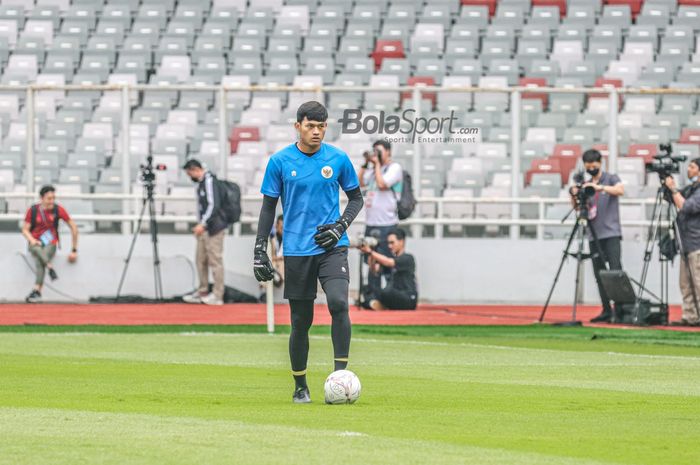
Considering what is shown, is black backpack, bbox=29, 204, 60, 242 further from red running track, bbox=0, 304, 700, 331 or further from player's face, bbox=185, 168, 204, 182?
player's face, bbox=185, 168, 204, 182

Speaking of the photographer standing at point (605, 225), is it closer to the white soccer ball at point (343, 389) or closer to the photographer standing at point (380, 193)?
the photographer standing at point (380, 193)

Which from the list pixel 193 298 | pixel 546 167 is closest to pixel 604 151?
pixel 546 167

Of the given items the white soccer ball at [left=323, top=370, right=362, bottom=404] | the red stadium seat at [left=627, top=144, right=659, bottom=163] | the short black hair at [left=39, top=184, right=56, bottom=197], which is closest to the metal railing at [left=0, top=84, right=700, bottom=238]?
the red stadium seat at [left=627, top=144, right=659, bottom=163]

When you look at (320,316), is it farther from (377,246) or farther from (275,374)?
(275,374)

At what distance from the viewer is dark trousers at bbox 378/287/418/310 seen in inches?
902

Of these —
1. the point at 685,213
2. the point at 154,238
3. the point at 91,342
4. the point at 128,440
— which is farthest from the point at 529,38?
the point at 128,440

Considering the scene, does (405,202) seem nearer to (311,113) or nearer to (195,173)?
(195,173)

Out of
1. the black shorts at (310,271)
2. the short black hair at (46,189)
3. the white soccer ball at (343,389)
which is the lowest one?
the white soccer ball at (343,389)

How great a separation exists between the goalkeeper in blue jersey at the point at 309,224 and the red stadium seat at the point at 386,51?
23.3m

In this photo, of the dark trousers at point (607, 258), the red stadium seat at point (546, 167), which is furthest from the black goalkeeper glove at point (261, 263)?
the red stadium seat at point (546, 167)

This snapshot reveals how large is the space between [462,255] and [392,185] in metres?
3.51

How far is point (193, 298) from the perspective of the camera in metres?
25.5

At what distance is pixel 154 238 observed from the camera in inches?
1013

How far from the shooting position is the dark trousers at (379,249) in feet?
75.3
